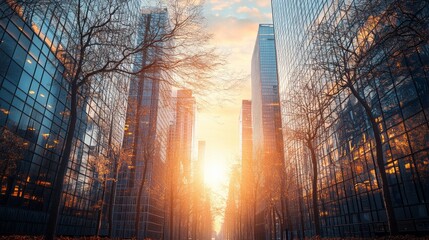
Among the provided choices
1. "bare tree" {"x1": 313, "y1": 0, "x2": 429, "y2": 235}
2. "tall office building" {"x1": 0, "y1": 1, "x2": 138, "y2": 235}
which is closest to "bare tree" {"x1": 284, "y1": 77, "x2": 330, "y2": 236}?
"bare tree" {"x1": 313, "y1": 0, "x2": 429, "y2": 235}

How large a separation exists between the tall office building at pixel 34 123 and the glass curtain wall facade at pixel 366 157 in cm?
2070

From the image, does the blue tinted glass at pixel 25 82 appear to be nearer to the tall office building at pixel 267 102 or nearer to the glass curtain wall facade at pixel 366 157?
the glass curtain wall facade at pixel 366 157

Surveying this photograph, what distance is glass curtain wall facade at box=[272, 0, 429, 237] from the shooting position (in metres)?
19.8

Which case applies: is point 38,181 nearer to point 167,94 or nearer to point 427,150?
point 167,94

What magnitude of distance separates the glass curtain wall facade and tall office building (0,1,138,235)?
2070 cm

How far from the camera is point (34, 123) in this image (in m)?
26.7

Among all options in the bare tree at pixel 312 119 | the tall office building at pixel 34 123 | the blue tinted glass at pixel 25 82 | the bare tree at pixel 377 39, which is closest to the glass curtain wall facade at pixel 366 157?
the bare tree at pixel 377 39

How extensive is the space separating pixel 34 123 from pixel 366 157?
3289 cm

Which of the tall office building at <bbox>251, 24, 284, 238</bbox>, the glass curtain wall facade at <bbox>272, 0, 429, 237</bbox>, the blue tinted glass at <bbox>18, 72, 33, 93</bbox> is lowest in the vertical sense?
the glass curtain wall facade at <bbox>272, 0, 429, 237</bbox>

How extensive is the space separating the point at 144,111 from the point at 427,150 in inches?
898

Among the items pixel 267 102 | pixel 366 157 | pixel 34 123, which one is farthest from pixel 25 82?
pixel 267 102

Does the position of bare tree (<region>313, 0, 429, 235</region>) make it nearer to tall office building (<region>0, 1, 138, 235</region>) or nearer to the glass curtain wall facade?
the glass curtain wall facade

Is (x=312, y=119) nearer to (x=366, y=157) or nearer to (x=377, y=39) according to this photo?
(x=377, y=39)

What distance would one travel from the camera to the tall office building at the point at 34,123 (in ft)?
72.5
